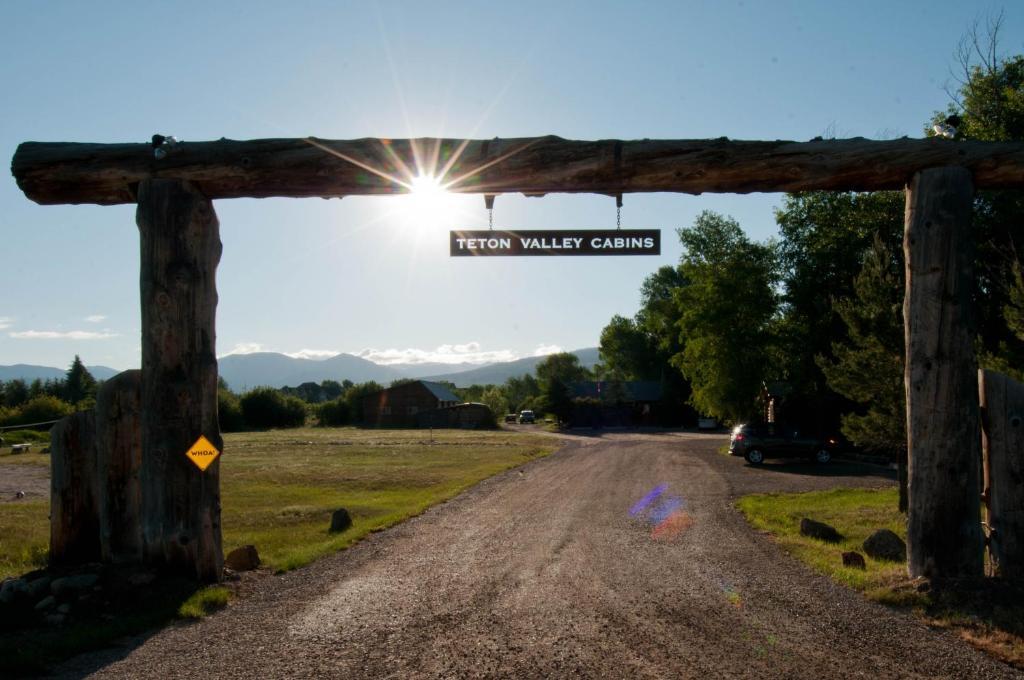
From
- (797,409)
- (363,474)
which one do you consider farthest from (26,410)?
(797,409)

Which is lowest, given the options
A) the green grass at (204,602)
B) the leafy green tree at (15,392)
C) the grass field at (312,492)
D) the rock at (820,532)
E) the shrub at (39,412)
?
the grass field at (312,492)

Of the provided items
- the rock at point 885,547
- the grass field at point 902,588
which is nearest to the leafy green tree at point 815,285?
the grass field at point 902,588

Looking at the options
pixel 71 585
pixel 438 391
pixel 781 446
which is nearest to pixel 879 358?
pixel 71 585

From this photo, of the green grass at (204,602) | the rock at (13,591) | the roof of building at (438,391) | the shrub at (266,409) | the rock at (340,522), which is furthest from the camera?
the roof of building at (438,391)

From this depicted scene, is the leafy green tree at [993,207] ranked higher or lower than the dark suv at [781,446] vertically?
higher

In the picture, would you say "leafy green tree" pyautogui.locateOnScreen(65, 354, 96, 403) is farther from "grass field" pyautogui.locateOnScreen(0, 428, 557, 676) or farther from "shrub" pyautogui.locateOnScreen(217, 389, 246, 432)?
"grass field" pyautogui.locateOnScreen(0, 428, 557, 676)

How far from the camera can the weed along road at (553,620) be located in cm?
558

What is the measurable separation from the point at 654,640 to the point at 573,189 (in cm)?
502

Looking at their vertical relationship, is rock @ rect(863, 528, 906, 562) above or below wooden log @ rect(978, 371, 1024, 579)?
below

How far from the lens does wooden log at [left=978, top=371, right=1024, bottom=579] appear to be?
7887 millimetres

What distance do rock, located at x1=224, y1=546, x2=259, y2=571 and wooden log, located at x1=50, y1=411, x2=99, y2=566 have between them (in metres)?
1.48

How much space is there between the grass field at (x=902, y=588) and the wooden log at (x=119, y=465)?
313 inches

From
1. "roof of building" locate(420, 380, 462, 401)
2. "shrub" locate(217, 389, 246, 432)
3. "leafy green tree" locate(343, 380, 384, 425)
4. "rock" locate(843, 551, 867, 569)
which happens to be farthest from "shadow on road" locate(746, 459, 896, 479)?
"leafy green tree" locate(343, 380, 384, 425)

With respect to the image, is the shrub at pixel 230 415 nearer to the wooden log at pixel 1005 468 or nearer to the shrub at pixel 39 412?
the shrub at pixel 39 412
